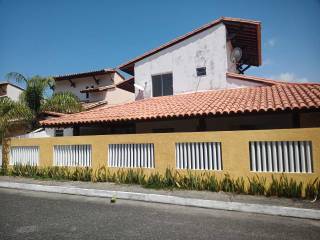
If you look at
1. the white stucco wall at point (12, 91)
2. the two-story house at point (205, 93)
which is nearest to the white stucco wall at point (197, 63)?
the two-story house at point (205, 93)

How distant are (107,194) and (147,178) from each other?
166 centimetres

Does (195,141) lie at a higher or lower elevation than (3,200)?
higher

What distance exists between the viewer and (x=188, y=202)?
7.52m

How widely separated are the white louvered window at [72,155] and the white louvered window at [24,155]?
1.23m

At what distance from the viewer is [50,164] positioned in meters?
12.0

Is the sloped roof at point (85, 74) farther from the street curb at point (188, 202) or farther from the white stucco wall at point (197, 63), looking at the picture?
the street curb at point (188, 202)

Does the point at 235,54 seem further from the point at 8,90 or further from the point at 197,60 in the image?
the point at 8,90

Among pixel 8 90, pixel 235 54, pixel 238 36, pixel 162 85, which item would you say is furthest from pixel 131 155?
pixel 8 90

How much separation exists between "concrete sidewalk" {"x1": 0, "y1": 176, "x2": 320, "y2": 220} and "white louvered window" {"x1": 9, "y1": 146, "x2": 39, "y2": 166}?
1.94 m

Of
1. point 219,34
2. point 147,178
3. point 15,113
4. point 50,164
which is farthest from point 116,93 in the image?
point 147,178

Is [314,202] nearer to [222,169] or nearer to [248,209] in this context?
[248,209]

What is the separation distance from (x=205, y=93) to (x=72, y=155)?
806cm

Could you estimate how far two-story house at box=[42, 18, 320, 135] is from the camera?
1094cm

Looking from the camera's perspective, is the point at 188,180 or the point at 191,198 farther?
the point at 188,180
